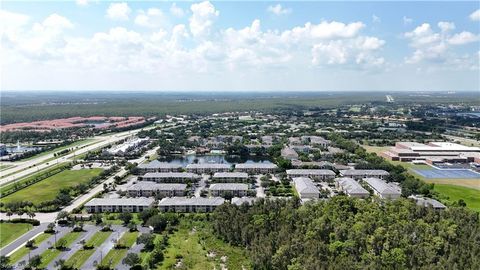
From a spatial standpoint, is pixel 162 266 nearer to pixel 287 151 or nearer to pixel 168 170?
pixel 168 170

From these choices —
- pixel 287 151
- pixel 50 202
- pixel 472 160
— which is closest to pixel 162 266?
pixel 50 202

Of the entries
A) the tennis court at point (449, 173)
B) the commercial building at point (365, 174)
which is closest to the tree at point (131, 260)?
the commercial building at point (365, 174)

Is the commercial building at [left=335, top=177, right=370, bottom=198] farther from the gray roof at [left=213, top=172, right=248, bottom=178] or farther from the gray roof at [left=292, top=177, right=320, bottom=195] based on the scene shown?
the gray roof at [left=213, top=172, right=248, bottom=178]

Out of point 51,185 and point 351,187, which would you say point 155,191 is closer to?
point 51,185

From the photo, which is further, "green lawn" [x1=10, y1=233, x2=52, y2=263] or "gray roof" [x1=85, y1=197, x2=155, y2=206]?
"gray roof" [x1=85, y1=197, x2=155, y2=206]

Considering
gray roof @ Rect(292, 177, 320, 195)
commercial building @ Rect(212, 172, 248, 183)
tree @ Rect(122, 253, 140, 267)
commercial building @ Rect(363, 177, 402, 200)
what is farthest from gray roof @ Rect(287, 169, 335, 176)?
tree @ Rect(122, 253, 140, 267)

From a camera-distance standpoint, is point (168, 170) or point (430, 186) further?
point (168, 170)
